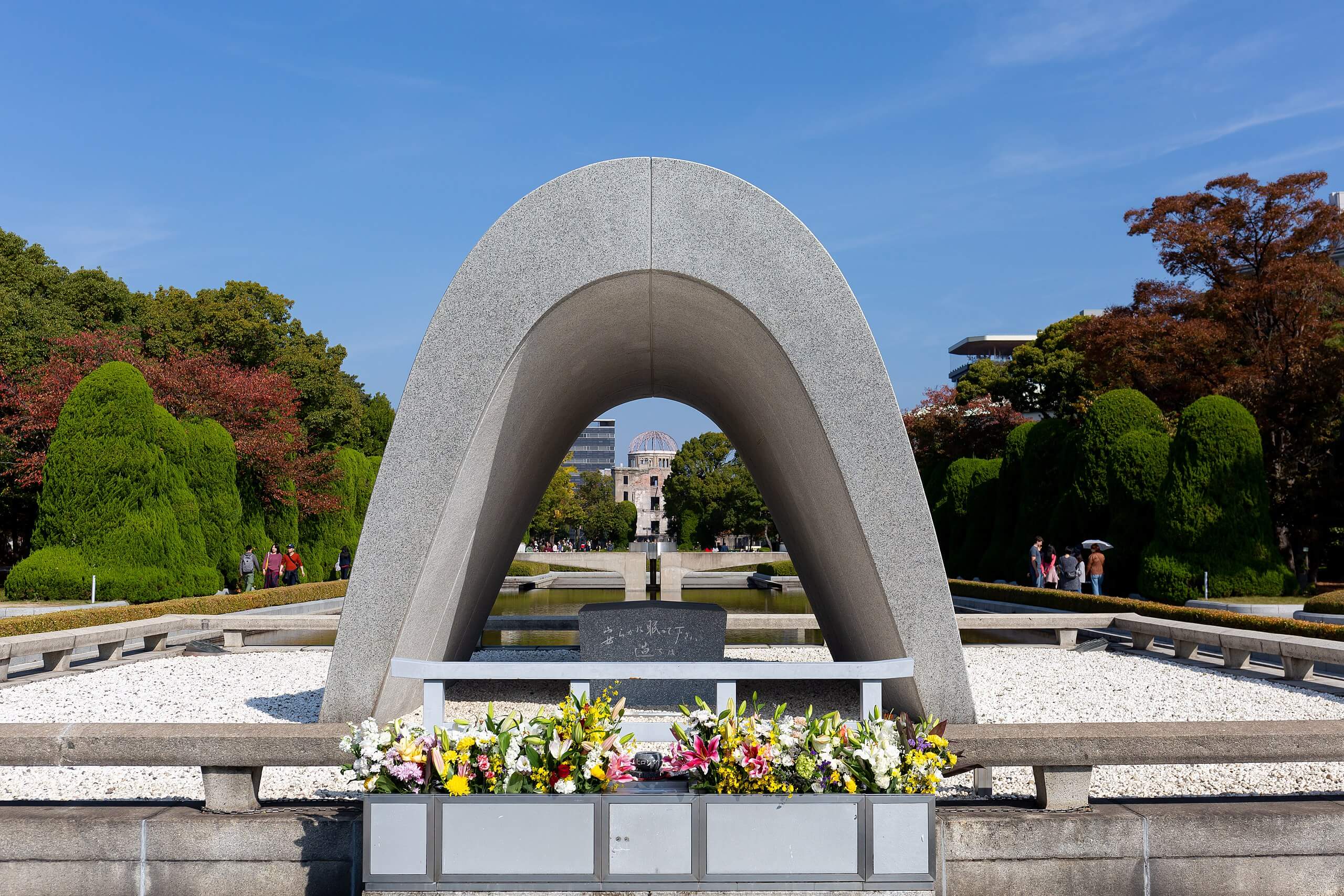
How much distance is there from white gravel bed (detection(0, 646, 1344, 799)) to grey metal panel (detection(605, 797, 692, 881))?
2.31 m

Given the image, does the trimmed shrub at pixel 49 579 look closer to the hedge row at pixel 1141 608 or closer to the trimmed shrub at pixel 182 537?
the trimmed shrub at pixel 182 537

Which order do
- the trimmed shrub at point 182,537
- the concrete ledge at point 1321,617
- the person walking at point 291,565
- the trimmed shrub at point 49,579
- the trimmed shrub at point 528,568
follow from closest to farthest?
the concrete ledge at point 1321,617
the trimmed shrub at point 49,579
the trimmed shrub at point 182,537
the person walking at point 291,565
the trimmed shrub at point 528,568

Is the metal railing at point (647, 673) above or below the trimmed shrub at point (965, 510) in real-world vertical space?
below

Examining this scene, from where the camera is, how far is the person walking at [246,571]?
19.9 m

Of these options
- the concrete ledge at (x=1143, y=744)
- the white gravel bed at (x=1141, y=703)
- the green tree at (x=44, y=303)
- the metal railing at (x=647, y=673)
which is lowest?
the white gravel bed at (x=1141, y=703)

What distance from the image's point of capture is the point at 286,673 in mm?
10008

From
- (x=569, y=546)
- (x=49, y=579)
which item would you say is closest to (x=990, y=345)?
(x=569, y=546)

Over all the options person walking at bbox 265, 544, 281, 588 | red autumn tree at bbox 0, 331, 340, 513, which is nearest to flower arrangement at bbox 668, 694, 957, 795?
person walking at bbox 265, 544, 281, 588

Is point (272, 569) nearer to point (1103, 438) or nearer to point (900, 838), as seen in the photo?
point (1103, 438)

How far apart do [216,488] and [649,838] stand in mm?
18779

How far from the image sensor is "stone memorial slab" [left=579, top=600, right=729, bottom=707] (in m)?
7.74

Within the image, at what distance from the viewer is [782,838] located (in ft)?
11.6

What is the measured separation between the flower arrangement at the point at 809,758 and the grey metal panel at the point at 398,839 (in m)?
0.97

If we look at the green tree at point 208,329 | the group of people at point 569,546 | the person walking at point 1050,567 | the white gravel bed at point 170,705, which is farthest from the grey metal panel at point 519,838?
the group of people at point 569,546
